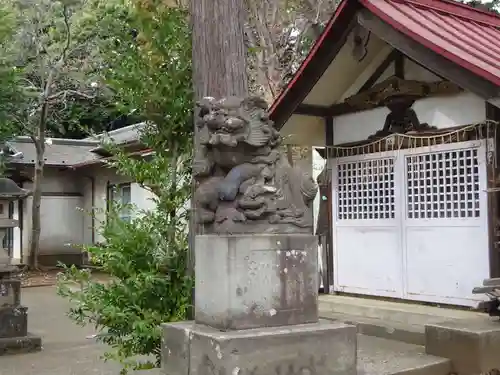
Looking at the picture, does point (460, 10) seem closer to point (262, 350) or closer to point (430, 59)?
point (430, 59)

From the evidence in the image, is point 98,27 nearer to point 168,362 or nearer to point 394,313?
point 394,313

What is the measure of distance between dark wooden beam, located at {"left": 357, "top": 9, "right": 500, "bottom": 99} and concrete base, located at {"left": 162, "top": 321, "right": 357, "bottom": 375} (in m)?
3.05

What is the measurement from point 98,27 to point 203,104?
52.2 feet

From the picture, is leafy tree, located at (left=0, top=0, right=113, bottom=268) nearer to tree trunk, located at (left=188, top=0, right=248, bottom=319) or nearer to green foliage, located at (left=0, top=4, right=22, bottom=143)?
green foliage, located at (left=0, top=4, right=22, bottom=143)

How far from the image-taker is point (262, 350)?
455 cm

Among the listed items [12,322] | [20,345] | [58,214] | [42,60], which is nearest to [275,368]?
[20,345]

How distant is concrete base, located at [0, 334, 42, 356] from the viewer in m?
9.72

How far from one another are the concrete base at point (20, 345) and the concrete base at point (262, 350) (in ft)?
18.3

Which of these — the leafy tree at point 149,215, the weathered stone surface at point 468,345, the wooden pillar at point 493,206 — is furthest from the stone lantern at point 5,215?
the wooden pillar at point 493,206

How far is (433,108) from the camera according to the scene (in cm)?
819

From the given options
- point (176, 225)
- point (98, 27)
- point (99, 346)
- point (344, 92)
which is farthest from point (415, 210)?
point (98, 27)

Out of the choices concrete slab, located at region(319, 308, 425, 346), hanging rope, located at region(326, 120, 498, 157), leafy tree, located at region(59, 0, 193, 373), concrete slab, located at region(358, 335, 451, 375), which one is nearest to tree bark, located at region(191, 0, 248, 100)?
leafy tree, located at region(59, 0, 193, 373)

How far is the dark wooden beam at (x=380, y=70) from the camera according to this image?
877 centimetres

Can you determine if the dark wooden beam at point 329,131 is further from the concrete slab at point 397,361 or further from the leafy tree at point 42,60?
the leafy tree at point 42,60
